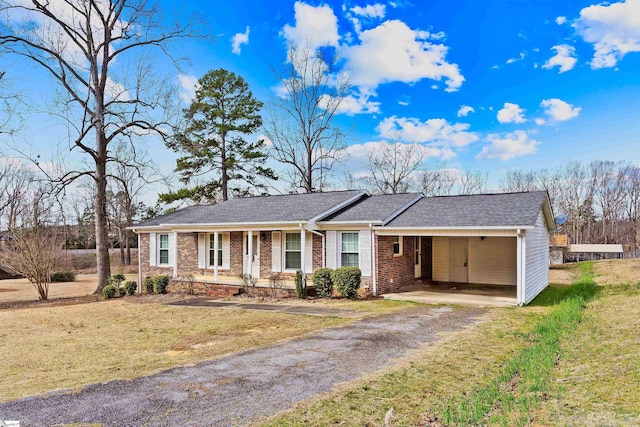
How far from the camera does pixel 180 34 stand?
809 inches

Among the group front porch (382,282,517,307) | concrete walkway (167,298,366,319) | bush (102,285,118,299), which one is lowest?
bush (102,285,118,299)

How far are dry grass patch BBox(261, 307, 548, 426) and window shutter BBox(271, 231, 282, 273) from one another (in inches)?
346

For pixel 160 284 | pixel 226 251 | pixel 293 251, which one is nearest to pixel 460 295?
pixel 293 251

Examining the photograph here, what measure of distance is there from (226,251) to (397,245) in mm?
7415

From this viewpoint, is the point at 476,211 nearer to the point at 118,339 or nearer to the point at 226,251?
the point at 226,251

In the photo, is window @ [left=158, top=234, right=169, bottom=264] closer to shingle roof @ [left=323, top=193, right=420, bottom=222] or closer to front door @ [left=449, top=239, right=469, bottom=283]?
shingle roof @ [left=323, top=193, right=420, bottom=222]

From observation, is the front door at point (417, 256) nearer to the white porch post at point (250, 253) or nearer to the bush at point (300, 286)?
the bush at point (300, 286)

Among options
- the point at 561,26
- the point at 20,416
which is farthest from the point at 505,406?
the point at 561,26

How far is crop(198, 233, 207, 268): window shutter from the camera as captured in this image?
18.5m

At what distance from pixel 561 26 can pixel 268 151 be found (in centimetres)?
1989

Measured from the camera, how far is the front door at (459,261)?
56.3ft

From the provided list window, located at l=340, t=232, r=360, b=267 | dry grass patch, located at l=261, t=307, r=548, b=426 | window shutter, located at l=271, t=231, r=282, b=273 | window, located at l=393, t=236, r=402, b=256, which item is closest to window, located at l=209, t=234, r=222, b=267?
window shutter, located at l=271, t=231, r=282, b=273

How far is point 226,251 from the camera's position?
17.8 metres

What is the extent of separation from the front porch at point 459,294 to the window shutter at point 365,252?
107 centimetres
